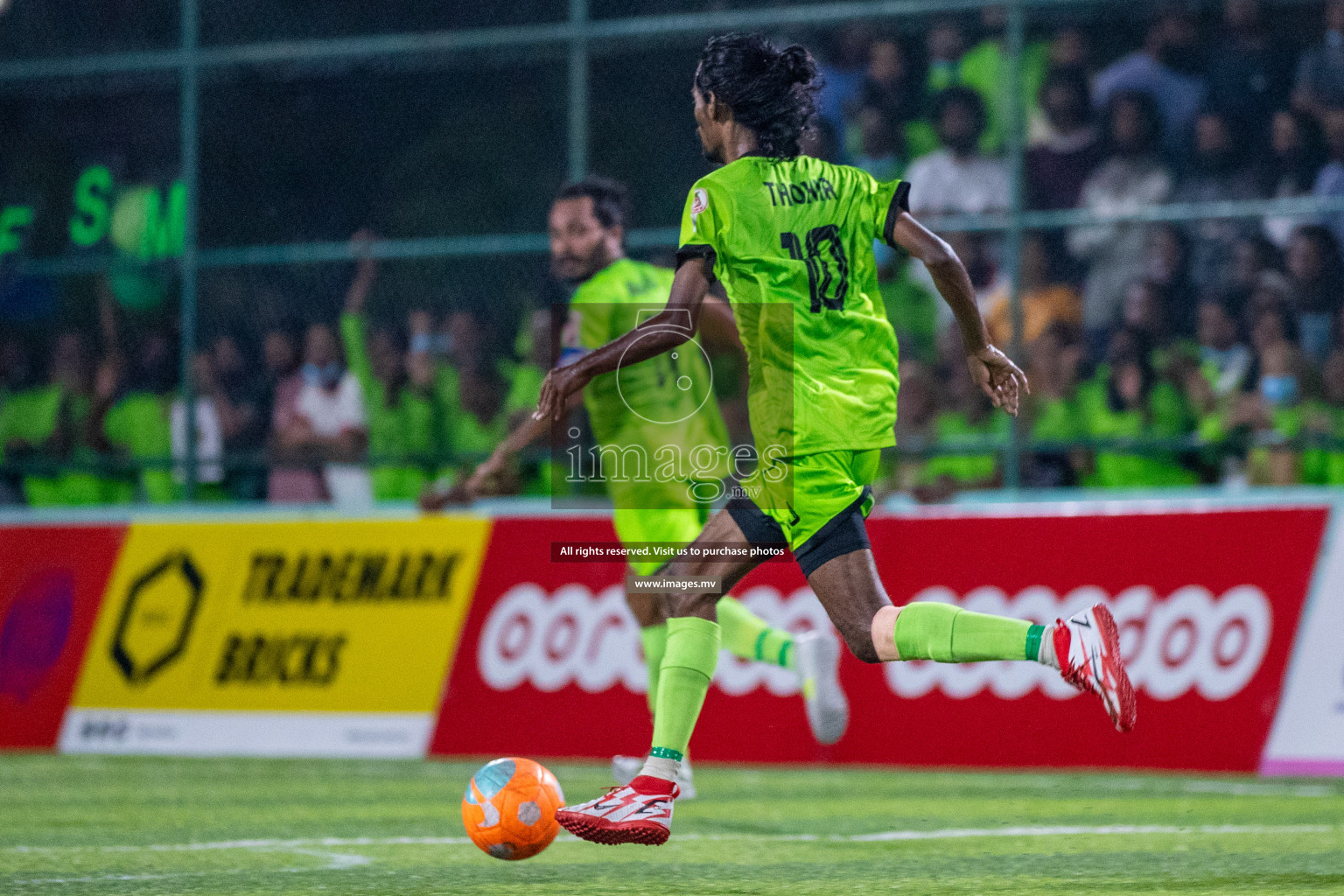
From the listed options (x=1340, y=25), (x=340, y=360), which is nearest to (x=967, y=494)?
(x=1340, y=25)

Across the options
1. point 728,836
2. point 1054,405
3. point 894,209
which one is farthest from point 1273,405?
point 894,209

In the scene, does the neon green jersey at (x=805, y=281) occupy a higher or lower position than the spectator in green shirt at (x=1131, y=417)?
higher

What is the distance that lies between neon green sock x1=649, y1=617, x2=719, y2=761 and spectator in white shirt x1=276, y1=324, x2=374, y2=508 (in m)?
6.33

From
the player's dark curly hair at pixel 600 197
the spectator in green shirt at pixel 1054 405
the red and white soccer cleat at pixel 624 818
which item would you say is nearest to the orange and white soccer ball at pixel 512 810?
the red and white soccer cleat at pixel 624 818

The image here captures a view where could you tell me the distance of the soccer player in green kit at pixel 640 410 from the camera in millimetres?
7781

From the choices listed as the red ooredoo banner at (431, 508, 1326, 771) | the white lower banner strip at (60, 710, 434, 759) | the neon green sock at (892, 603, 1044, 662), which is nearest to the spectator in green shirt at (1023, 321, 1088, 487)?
the red ooredoo banner at (431, 508, 1326, 771)

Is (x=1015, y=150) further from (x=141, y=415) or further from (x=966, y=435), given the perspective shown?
(x=141, y=415)

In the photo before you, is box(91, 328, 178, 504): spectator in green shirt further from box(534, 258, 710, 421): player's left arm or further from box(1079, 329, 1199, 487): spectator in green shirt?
box(534, 258, 710, 421): player's left arm

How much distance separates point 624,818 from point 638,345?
4.00 feet

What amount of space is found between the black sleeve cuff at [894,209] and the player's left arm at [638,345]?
0.53 m

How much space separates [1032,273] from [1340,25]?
204 centimetres

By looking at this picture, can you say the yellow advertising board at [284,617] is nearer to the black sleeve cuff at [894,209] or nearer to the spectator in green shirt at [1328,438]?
the spectator in green shirt at [1328,438]

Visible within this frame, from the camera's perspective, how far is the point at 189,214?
12.3 meters

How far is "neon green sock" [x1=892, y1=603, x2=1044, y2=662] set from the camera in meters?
5.07
